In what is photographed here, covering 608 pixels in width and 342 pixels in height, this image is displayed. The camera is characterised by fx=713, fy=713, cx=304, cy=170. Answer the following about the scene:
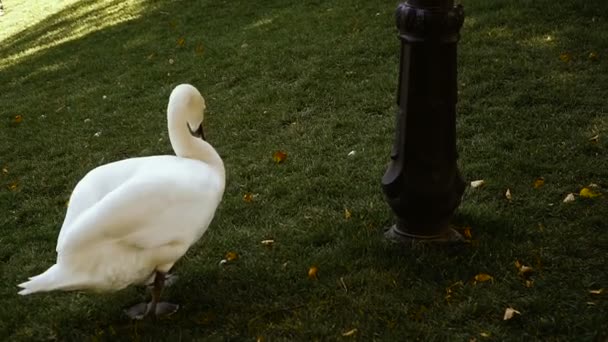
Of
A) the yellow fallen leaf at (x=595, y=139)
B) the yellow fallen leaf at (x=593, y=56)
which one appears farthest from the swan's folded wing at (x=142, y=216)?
the yellow fallen leaf at (x=593, y=56)

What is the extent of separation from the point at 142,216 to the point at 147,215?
28 mm

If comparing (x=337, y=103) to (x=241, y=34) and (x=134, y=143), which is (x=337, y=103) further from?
(x=241, y=34)

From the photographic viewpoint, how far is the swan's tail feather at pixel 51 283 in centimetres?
331

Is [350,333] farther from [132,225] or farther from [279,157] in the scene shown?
[279,157]

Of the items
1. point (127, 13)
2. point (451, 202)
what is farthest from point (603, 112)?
point (127, 13)

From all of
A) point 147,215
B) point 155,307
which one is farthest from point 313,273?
point 147,215

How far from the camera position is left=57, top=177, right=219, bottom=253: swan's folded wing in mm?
3393

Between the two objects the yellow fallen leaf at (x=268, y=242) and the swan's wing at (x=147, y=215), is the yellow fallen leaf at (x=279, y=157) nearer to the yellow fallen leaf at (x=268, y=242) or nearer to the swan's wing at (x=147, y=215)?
the yellow fallen leaf at (x=268, y=242)

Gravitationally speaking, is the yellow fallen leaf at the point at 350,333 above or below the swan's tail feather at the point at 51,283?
below

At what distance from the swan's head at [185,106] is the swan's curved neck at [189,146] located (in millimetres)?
40

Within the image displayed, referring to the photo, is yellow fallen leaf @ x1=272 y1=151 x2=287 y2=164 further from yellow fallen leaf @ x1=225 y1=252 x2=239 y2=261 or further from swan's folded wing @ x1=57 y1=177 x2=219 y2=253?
swan's folded wing @ x1=57 y1=177 x2=219 y2=253

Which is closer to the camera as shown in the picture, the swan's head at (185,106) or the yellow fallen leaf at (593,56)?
the swan's head at (185,106)

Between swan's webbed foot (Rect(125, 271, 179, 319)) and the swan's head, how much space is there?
90 centimetres

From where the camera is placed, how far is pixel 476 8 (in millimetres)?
8367
